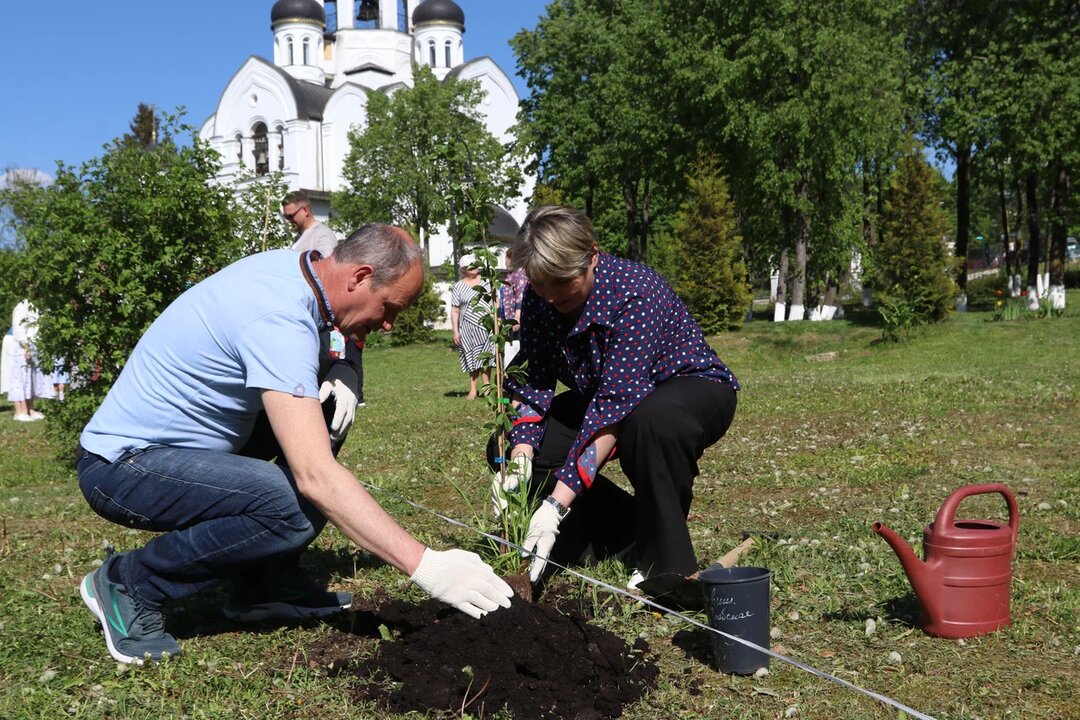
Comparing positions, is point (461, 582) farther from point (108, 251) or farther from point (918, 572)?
point (108, 251)

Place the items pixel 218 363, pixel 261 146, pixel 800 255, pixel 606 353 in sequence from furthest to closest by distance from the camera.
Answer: pixel 261 146 < pixel 800 255 < pixel 606 353 < pixel 218 363

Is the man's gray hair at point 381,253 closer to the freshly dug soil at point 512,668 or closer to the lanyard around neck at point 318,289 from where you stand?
the lanyard around neck at point 318,289

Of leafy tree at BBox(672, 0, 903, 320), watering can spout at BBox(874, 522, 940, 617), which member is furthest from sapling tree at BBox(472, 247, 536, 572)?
leafy tree at BBox(672, 0, 903, 320)

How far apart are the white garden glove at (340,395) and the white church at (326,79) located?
158ft

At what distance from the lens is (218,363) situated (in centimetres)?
318

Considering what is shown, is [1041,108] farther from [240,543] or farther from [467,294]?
[240,543]

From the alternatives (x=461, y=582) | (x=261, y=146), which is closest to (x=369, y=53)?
(x=261, y=146)

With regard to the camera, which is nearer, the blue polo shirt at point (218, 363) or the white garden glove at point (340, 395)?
the blue polo shirt at point (218, 363)

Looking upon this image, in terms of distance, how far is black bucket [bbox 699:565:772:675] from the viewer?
308 centimetres

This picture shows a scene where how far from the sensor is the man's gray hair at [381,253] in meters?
3.11

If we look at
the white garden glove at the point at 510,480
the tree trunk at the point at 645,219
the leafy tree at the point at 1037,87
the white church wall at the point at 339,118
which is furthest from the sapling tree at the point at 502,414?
the white church wall at the point at 339,118

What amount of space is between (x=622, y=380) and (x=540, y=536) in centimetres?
68

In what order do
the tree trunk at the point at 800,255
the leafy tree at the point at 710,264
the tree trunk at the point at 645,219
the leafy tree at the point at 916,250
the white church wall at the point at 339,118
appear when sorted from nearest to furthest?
the leafy tree at the point at 916,250 < the leafy tree at the point at 710,264 < the tree trunk at the point at 800,255 < the tree trunk at the point at 645,219 < the white church wall at the point at 339,118

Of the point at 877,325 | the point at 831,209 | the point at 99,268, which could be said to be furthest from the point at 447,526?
the point at 831,209
